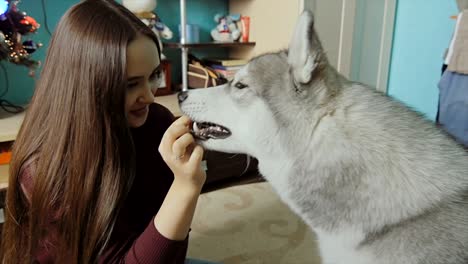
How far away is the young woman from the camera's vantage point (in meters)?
0.80

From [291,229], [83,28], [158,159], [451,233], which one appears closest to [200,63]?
[291,229]

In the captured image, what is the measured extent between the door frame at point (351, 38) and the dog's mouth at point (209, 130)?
1.53 meters

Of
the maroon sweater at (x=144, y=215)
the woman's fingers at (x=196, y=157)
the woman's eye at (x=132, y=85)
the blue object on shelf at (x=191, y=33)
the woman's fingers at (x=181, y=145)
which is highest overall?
the blue object on shelf at (x=191, y=33)

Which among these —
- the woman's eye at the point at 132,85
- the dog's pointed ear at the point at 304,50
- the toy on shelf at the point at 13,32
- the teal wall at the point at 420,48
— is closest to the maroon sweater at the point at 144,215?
the woman's eye at the point at 132,85

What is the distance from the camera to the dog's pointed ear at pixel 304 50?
2.55 feet

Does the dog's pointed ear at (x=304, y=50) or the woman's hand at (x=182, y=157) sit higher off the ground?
the dog's pointed ear at (x=304, y=50)

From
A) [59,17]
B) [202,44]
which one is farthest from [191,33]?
[59,17]

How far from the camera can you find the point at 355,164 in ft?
2.55

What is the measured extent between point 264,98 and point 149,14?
1.56 m

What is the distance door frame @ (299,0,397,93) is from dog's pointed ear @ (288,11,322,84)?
1518mm

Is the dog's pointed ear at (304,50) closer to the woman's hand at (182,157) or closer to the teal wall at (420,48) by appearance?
the woman's hand at (182,157)

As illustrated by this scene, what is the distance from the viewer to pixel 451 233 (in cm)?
74

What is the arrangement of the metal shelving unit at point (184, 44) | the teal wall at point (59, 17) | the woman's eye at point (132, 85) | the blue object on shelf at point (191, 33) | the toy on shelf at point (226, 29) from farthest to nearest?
the toy on shelf at point (226, 29) → the blue object on shelf at point (191, 33) → the metal shelving unit at point (184, 44) → the teal wall at point (59, 17) → the woman's eye at point (132, 85)

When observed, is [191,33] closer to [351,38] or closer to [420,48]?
[351,38]
